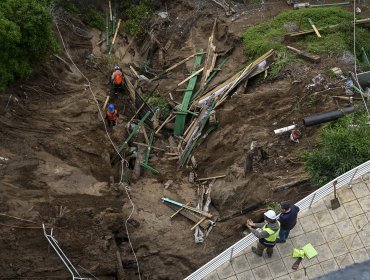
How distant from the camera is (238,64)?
17.0 meters

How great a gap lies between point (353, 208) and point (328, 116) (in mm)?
3479

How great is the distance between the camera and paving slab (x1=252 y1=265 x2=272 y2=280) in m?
10.1

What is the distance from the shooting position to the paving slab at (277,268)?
10.1m

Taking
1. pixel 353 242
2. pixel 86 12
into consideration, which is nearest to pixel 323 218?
pixel 353 242

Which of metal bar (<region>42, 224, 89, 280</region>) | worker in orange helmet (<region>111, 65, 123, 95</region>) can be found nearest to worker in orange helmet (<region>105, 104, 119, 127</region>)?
worker in orange helmet (<region>111, 65, 123, 95</region>)

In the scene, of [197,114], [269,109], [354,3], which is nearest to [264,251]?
[269,109]

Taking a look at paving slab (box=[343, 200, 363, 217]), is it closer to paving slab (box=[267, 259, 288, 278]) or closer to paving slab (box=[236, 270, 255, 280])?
paving slab (box=[267, 259, 288, 278])

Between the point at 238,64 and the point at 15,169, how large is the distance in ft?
27.8

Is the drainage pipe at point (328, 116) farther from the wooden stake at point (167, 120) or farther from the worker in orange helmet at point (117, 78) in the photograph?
the worker in orange helmet at point (117, 78)

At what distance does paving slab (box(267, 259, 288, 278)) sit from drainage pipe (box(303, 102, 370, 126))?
477 cm

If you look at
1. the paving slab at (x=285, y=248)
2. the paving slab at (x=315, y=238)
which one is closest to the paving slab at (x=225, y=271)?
the paving slab at (x=285, y=248)

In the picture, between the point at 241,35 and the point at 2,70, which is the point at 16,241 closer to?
the point at 2,70

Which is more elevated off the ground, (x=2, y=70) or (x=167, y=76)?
(x=2, y=70)

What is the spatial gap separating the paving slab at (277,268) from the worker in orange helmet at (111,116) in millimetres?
8187
